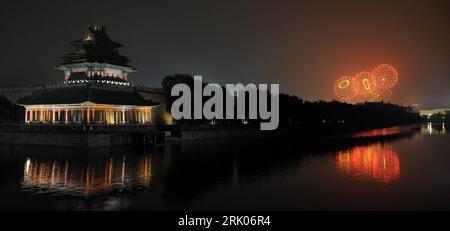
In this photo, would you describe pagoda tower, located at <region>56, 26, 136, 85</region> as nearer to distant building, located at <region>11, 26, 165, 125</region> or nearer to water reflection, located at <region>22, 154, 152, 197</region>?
distant building, located at <region>11, 26, 165, 125</region>

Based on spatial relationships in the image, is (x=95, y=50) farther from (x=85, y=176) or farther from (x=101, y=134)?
(x=85, y=176)

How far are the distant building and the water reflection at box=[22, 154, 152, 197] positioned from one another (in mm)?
19645

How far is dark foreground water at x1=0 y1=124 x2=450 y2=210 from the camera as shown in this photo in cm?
2177

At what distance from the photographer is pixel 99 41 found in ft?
218

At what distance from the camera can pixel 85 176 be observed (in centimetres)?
2916

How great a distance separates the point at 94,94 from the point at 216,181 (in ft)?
117

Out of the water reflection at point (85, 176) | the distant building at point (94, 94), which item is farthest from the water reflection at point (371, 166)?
the distant building at point (94, 94)

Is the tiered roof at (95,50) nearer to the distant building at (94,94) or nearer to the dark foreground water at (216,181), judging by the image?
the distant building at (94,94)

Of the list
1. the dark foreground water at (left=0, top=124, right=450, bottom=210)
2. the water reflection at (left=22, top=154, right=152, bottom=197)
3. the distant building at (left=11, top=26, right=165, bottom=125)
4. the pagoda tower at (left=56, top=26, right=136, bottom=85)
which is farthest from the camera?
the pagoda tower at (left=56, top=26, right=136, bottom=85)

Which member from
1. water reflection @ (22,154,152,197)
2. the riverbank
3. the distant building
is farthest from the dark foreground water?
the distant building

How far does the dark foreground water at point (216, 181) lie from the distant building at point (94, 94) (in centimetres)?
1381

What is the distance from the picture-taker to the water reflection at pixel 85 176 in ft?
81.7

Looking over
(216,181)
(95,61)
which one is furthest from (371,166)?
(95,61)
